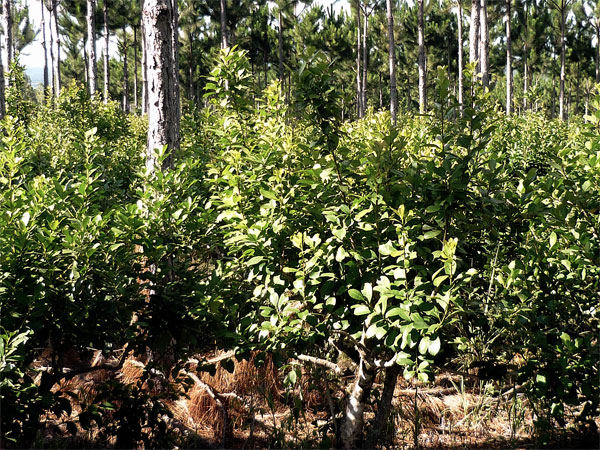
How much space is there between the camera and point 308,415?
12.7ft

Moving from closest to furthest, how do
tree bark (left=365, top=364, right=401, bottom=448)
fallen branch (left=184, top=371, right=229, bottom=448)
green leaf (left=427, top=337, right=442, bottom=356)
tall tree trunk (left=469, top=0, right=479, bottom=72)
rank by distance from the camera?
green leaf (left=427, top=337, right=442, bottom=356), tree bark (left=365, top=364, right=401, bottom=448), fallen branch (left=184, top=371, right=229, bottom=448), tall tree trunk (left=469, top=0, right=479, bottom=72)

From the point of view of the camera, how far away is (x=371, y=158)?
2396mm

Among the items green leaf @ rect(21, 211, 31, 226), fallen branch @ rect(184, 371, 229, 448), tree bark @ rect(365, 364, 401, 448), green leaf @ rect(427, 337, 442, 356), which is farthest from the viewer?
fallen branch @ rect(184, 371, 229, 448)

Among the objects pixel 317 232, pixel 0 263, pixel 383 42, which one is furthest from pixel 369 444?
pixel 383 42

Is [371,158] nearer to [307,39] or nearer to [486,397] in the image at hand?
[486,397]

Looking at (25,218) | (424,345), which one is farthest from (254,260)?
(25,218)

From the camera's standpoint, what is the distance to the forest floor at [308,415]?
333 cm

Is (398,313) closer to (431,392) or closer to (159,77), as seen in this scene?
(431,392)

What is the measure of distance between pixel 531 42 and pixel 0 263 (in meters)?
31.6

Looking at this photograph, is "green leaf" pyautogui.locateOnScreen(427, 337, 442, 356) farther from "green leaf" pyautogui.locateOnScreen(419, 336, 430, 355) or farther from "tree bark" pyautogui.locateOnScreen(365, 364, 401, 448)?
"tree bark" pyautogui.locateOnScreen(365, 364, 401, 448)

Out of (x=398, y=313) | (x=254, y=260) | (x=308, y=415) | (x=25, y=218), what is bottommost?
(x=308, y=415)

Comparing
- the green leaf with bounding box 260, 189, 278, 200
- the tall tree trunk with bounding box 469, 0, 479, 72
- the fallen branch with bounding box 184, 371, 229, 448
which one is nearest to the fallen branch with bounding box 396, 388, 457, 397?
the fallen branch with bounding box 184, 371, 229, 448

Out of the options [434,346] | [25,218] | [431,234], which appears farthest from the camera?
[25,218]

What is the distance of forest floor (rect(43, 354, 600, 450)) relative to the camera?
10.9ft
